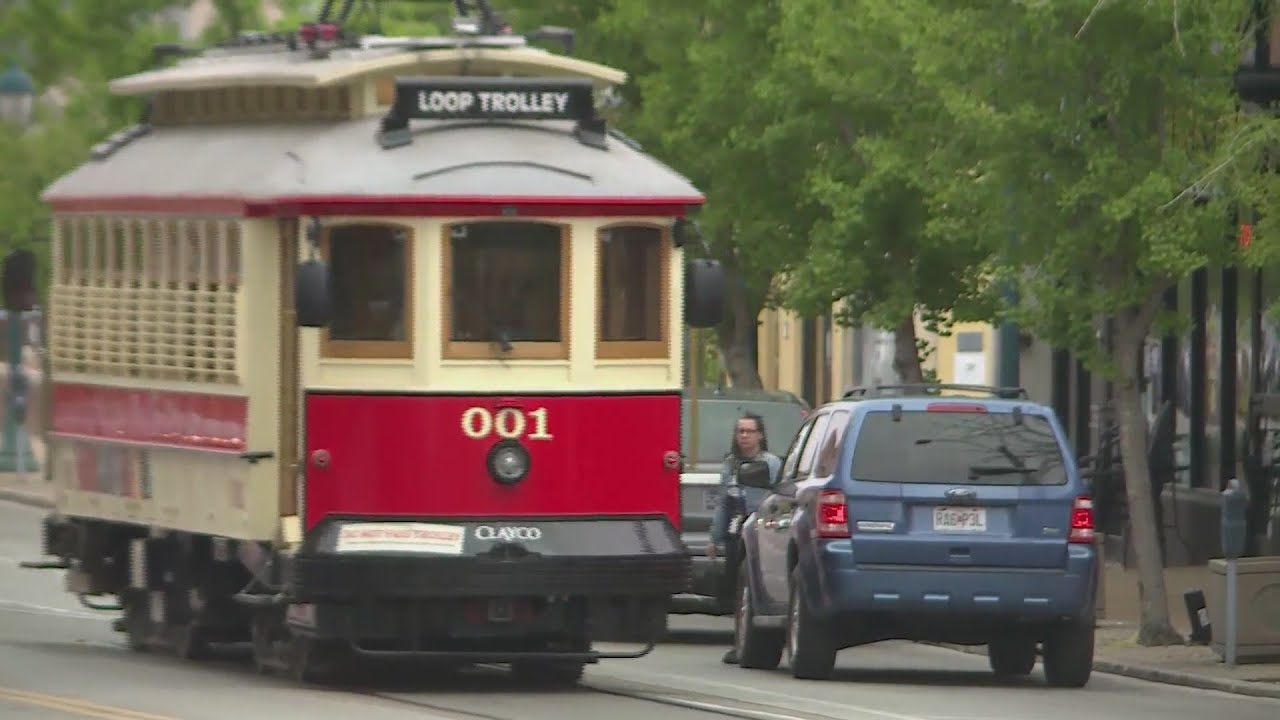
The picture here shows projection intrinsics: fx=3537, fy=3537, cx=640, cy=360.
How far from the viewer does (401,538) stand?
1816 cm

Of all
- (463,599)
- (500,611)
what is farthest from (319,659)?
(500,611)

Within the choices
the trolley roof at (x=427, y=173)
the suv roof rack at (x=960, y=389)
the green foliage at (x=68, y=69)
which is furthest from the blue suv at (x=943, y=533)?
the green foliage at (x=68, y=69)

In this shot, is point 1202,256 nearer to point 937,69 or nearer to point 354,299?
point 937,69

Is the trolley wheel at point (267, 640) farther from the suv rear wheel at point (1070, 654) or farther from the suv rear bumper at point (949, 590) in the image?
the suv rear wheel at point (1070, 654)

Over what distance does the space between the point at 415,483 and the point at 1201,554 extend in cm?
1615

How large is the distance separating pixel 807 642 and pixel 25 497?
26910mm

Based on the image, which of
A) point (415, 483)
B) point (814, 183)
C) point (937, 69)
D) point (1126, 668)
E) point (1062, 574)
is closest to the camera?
point (415, 483)

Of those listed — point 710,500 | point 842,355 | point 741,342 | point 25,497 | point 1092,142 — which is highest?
point 1092,142

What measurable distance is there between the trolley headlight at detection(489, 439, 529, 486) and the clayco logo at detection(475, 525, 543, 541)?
26cm

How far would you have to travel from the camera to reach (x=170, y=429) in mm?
19953

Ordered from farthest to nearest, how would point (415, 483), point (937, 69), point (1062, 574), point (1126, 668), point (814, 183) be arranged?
point (814, 183) < point (937, 69) < point (1126, 668) < point (1062, 574) < point (415, 483)

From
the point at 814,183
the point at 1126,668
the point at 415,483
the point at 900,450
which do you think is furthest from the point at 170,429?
the point at 814,183

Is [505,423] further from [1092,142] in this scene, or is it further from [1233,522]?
[1233,522]

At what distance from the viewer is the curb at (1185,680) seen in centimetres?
2061
